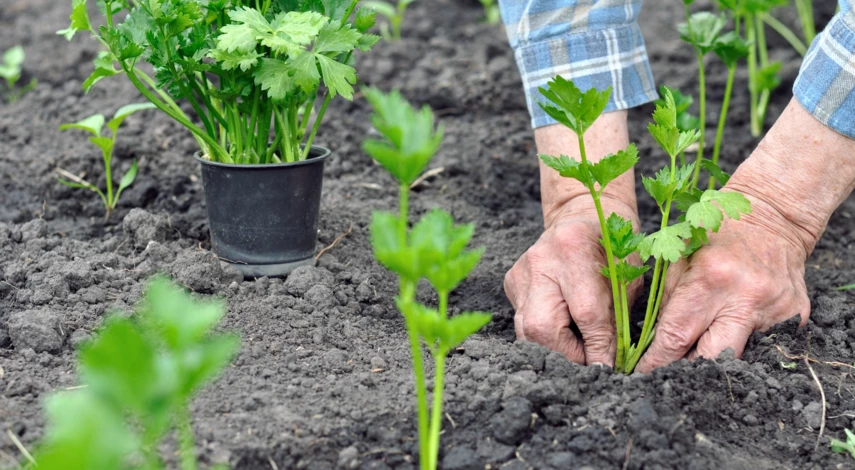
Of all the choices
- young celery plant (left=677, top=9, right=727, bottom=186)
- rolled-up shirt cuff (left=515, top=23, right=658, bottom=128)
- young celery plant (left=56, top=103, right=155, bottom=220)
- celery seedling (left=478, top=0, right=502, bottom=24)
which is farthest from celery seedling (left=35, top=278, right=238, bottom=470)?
celery seedling (left=478, top=0, right=502, bottom=24)

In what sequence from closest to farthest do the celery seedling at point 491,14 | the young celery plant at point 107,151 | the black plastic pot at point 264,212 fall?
the black plastic pot at point 264,212
the young celery plant at point 107,151
the celery seedling at point 491,14

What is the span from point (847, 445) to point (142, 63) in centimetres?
365

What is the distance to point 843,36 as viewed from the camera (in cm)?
181

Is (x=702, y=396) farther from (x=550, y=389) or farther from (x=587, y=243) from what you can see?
(x=587, y=243)

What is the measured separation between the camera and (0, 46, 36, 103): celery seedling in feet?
12.4

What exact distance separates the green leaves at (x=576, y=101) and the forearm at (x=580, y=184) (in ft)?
1.93

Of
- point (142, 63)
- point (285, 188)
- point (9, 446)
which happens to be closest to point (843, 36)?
point (285, 188)

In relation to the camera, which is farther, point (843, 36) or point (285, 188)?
point (285, 188)

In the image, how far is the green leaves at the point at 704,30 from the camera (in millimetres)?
2561

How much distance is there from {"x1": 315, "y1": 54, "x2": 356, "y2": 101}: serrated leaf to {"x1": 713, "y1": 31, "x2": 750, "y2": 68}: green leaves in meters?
1.24

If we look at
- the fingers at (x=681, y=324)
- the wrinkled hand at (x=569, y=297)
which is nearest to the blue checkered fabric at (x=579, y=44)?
the wrinkled hand at (x=569, y=297)

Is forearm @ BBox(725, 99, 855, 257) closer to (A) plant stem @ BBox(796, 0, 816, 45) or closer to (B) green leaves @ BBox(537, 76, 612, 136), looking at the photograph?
(B) green leaves @ BBox(537, 76, 612, 136)

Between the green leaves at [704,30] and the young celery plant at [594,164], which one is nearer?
the young celery plant at [594,164]

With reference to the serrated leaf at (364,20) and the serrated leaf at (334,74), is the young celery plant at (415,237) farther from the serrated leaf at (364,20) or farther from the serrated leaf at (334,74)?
the serrated leaf at (364,20)
